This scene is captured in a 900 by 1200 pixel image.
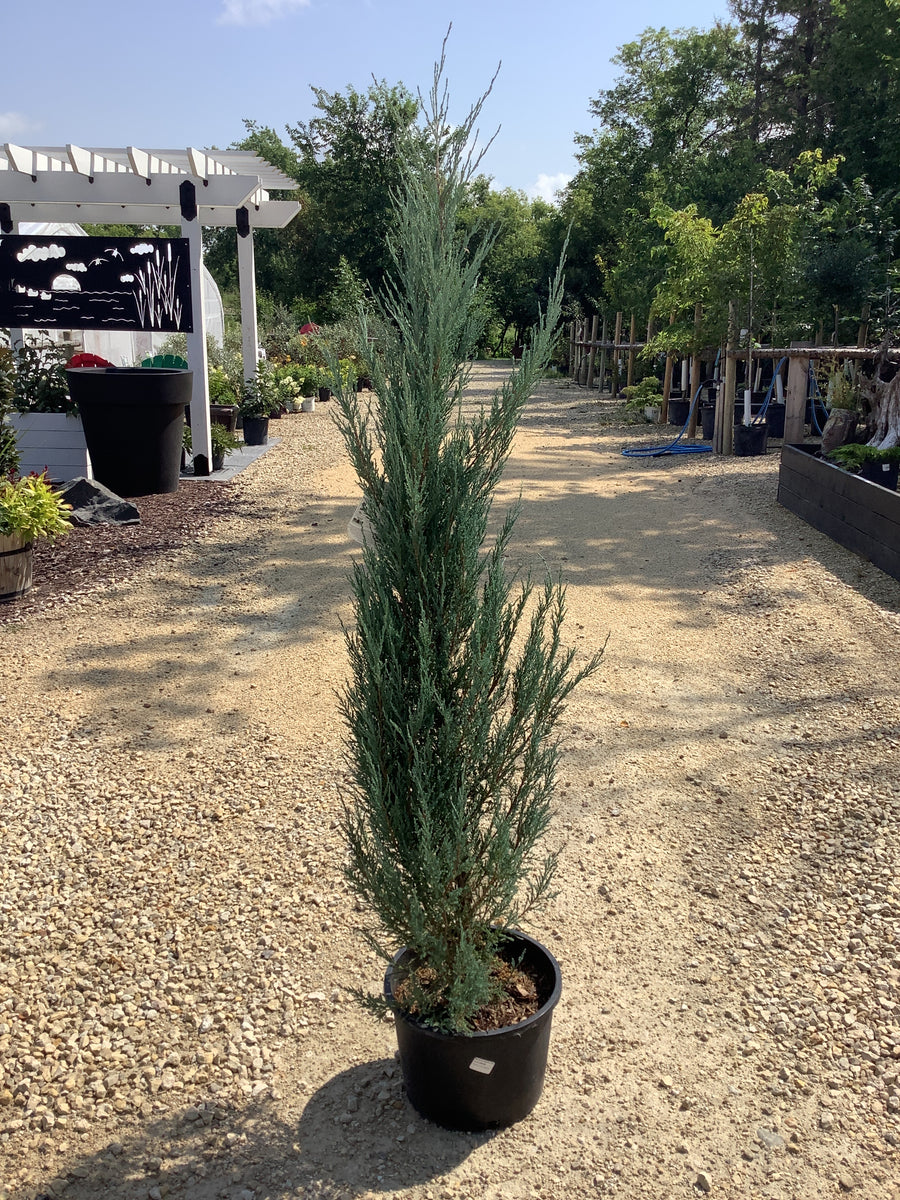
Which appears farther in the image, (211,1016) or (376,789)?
(211,1016)

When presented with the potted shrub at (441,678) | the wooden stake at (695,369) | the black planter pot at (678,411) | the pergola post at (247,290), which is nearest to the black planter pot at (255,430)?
the pergola post at (247,290)

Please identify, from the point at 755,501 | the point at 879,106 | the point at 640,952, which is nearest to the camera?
the point at 640,952

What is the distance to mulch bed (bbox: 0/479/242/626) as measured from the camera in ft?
21.6

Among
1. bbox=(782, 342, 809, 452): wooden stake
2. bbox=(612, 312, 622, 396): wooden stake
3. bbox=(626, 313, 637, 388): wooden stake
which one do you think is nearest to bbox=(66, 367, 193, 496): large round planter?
bbox=(782, 342, 809, 452): wooden stake

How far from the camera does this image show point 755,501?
991 cm

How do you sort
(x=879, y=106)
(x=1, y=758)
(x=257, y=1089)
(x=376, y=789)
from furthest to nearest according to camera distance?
(x=879, y=106)
(x=1, y=758)
(x=257, y=1089)
(x=376, y=789)

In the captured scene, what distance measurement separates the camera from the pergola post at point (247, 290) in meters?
13.0

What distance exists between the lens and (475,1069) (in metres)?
2.29

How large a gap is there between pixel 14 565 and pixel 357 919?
168 inches

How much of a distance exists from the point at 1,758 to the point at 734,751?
3332 mm

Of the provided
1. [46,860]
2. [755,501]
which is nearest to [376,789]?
[46,860]

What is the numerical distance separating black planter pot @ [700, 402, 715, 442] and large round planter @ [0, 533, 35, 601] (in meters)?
10.7

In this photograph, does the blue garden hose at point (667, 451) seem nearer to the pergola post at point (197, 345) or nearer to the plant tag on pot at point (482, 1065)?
the pergola post at point (197, 345)

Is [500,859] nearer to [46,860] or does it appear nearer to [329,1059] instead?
[329,1059]
